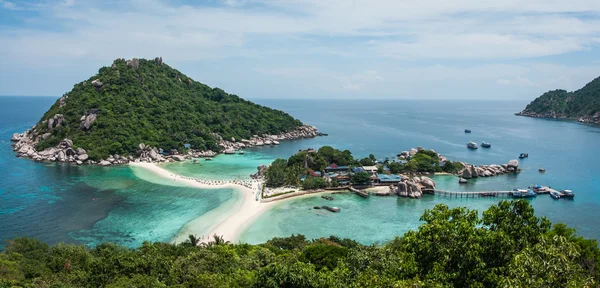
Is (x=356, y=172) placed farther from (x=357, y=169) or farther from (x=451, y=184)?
(x=451, y=184)

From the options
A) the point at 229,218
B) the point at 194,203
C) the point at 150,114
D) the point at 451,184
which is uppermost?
the point at 150,114

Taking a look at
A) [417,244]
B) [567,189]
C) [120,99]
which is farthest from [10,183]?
[567,189]

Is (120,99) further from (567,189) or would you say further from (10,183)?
(567,189)

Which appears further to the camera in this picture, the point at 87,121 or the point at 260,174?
the point at 87,121

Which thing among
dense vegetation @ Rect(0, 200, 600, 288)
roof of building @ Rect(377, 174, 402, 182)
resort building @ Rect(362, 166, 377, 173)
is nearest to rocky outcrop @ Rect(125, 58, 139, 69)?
resort building @ Rect(362, 166, 377, 173)

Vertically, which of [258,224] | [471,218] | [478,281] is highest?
[471,218]

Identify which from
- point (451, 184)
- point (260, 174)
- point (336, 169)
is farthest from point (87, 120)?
point (451, 184)

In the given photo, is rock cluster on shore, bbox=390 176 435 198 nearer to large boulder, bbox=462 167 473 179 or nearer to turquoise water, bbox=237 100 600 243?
turquoise water, bbox=237 100 600 243

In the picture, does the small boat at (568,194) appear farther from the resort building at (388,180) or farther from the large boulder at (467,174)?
the resort building at (388,180)
